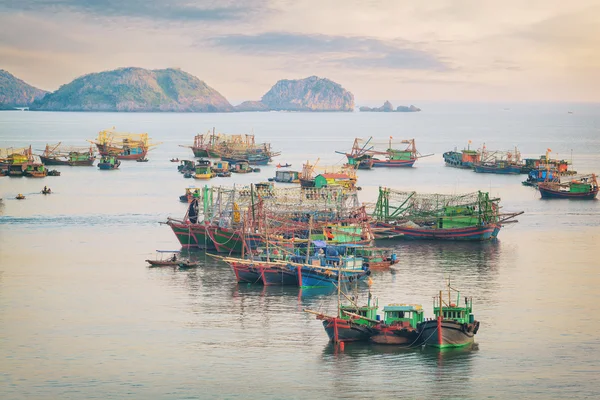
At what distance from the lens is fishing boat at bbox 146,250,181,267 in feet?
215

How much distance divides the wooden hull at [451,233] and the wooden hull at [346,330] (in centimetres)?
3278

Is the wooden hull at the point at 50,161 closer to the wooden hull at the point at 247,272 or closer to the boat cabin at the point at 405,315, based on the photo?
the wooden hull at the point at 247,272

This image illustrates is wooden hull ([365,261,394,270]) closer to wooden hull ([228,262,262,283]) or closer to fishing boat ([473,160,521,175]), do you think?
wooden hull ([228,262,262,283])

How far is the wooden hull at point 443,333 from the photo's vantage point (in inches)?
1722

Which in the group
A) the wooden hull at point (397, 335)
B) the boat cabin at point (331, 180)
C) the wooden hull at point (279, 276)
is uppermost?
the boat cabin at point (331, 180)

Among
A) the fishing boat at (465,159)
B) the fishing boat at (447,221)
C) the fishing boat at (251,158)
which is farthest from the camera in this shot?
the fishing boat at (251,158)

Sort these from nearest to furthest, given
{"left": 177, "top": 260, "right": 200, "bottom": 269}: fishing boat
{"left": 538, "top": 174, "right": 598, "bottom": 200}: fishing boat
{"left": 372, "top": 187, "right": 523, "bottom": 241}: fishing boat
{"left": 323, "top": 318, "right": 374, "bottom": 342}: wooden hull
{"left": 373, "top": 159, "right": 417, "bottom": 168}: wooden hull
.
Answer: {"left": 323, "top": 318, "right": 374, "bottom": 342}: wooden hull → {"left": 177, "top": 260, "right": 200, "bottom": 269}: fishing boat → {"left": 372, "top": 187, "right": 523, "bottom": 241}: fishing boat → {"left": 538, "top": 174, "right": 598, "bottom": 200}: fishing boat → {"left": 373, "top": 159, "right": 417, "bottom": 168}: wooden hull

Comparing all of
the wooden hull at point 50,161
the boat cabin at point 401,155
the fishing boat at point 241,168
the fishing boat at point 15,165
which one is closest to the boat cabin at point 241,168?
the fishing boat at point 241,168

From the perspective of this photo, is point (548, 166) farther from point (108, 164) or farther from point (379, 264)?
point (379, 264)

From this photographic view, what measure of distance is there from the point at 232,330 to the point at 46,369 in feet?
31.7

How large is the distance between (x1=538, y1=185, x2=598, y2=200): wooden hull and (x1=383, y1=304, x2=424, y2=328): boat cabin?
70.0 metres

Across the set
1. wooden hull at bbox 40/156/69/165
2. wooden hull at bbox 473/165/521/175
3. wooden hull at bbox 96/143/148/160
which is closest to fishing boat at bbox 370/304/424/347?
wooden hull at bbox 473/165/521/175

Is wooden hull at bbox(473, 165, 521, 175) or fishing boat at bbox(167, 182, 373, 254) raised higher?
wooden hull at bbox(473, 165, 521, 175)

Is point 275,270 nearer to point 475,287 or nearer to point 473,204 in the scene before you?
point 475,287
